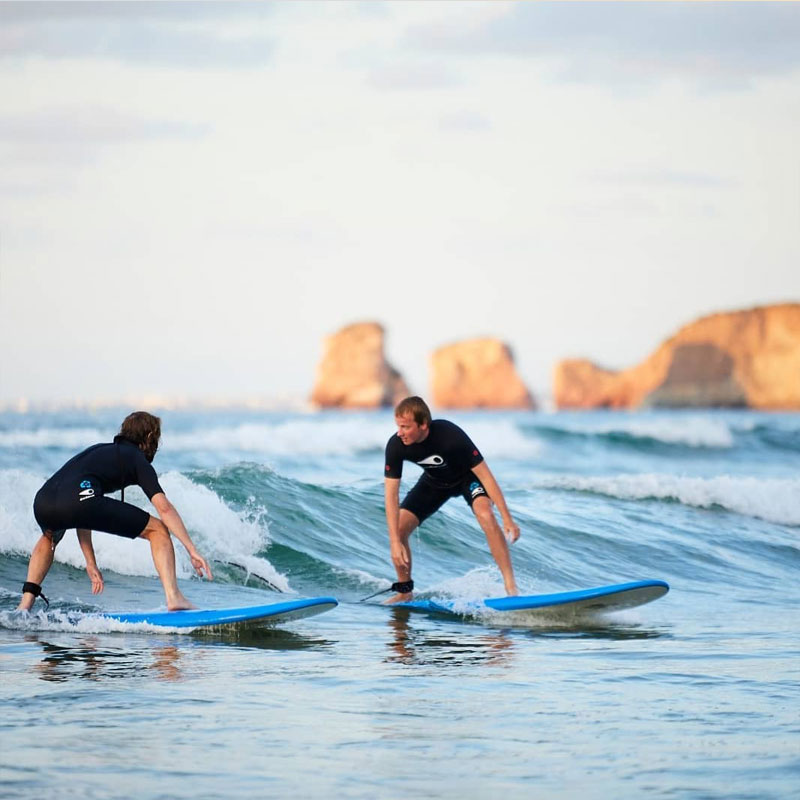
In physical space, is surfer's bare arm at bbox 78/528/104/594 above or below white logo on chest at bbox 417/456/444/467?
below

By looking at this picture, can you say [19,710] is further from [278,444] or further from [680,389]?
[680,389]

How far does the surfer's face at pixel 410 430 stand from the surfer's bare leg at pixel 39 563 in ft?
7.66

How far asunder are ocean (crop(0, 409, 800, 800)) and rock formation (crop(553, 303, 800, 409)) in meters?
110

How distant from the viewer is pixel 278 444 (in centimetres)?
3900

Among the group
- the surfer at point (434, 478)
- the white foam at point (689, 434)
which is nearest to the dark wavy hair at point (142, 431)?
the surfer at point (434, 478)

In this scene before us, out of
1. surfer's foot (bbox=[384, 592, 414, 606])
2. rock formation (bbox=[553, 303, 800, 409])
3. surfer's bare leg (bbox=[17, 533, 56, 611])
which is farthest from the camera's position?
rock formation (bbox=[553, 303, 800, 409])

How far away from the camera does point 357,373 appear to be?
129 meters

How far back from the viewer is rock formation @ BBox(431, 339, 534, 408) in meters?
134

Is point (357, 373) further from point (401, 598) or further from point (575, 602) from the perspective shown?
point (575, 602)

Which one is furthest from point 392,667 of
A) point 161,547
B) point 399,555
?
point 399,555

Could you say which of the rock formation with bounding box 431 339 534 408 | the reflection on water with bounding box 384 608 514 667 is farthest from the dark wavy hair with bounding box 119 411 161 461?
the rock formation with bounding box 431 339 534 408

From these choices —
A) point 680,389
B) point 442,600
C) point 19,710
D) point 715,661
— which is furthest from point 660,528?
point 680,389

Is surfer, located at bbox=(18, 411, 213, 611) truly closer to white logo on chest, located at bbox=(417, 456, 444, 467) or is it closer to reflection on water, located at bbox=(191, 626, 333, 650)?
reflection on water, located at bbox=(191, 626, 333, 650)

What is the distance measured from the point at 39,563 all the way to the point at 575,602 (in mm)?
3558
